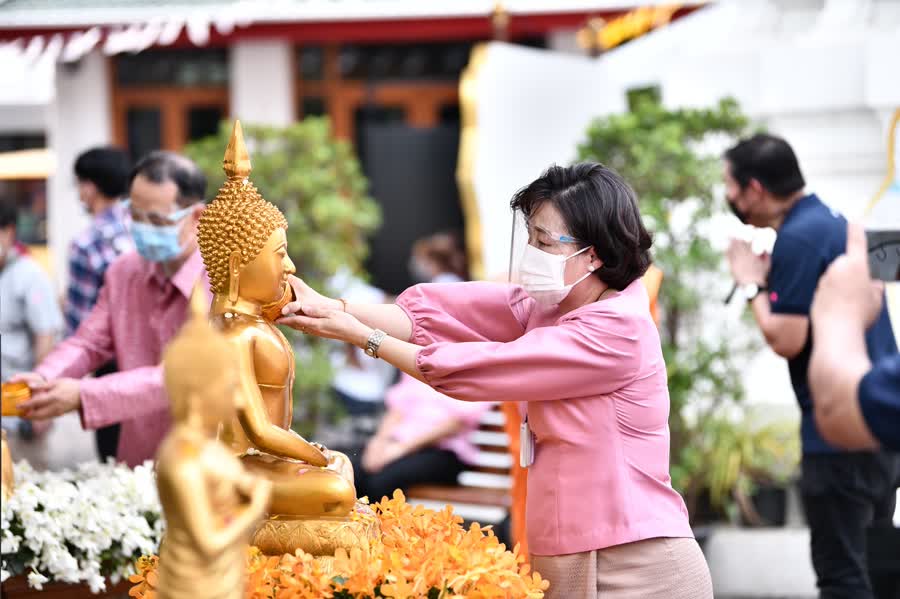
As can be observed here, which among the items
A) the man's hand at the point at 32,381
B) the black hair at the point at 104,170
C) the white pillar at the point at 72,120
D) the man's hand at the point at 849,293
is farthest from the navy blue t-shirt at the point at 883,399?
the white pillar at the point at 72,120

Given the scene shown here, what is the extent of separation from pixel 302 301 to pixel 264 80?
7993 millimetres

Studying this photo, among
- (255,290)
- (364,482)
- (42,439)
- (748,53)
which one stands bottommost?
(364,482)

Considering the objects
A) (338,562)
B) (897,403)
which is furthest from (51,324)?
(897,403)

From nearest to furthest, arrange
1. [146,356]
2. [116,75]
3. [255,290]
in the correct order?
[255,290] < [146,356] < [116,75]

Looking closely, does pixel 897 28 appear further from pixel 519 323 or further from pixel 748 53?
pixel 519 323

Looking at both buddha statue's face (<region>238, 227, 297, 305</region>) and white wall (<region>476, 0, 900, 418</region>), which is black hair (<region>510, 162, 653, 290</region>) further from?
white wall (<region>476, 0, 900, 418</region>)

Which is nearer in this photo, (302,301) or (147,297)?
(302,301)

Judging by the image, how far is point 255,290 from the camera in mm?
2379

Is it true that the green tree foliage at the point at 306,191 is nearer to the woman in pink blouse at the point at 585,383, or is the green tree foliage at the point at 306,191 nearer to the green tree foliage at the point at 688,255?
the green tree foliage at the point at 688,255

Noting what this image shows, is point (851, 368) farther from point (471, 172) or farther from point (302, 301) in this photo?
point (471, 172)

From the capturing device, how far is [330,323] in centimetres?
249

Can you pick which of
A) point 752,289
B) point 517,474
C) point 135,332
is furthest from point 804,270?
point 135,332

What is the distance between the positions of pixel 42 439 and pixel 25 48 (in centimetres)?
624

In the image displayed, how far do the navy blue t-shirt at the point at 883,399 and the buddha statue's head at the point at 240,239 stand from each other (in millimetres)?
1109
